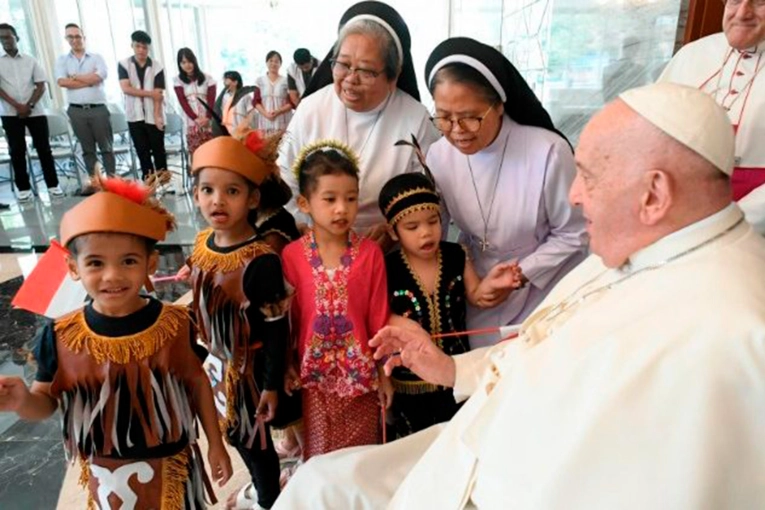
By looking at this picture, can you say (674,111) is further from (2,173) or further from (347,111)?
(2,173)

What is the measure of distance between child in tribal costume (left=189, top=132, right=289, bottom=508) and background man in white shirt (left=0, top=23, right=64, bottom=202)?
6.82 meters

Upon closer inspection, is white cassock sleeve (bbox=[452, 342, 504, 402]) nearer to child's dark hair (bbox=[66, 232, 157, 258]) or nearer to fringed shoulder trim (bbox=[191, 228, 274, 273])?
fringed shoulder trim (bbox=[191, 228, 274, 273])

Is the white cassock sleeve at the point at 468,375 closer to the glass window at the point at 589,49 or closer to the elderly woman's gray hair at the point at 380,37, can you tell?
the elderly woman's gray hair at the point at 380,37

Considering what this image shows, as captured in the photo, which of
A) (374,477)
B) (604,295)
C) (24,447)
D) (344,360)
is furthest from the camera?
(24,447)

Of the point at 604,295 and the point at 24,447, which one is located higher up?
the point at 604,295

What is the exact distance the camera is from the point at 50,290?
71.4 inches

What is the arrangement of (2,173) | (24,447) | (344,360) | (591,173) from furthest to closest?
(2,173) < (24,447) < (344,360) < (591,173)

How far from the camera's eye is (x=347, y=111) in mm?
2281

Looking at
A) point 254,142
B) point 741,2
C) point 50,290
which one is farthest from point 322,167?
point 741,2

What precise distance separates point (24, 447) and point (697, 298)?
291 cm

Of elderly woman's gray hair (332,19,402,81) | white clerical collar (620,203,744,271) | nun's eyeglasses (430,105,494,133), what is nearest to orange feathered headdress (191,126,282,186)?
elderly woman's gray hair (332,19,402,81)

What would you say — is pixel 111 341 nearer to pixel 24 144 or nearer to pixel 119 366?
pixel 119 366

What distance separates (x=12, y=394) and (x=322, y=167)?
1.08m

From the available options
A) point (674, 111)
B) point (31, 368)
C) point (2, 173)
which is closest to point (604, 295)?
point (674, 111)
